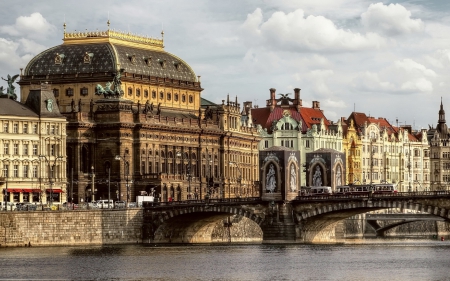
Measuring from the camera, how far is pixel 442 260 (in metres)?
174

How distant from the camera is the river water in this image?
152m

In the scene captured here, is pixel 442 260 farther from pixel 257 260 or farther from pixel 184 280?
pixel 184 280

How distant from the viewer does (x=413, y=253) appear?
19200 centimetres

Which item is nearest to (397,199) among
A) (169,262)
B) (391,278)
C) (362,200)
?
(362,200)

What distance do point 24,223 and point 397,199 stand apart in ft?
140

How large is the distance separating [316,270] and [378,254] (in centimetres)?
3162

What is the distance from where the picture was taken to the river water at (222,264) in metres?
152

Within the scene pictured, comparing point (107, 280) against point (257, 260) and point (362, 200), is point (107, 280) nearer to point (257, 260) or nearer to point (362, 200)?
point (257, 260)

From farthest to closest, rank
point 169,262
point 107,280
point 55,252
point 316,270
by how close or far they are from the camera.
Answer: point 55,252 < point 169,262 < point 316,270 < point 107,280

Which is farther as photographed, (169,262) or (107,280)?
(169,262)

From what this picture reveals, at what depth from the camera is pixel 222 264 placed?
554 feet

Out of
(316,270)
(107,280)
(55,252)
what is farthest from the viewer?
(55,252)

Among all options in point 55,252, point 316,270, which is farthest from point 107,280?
point 55,252

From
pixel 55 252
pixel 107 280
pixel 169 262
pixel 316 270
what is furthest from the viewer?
pixel 55 252
